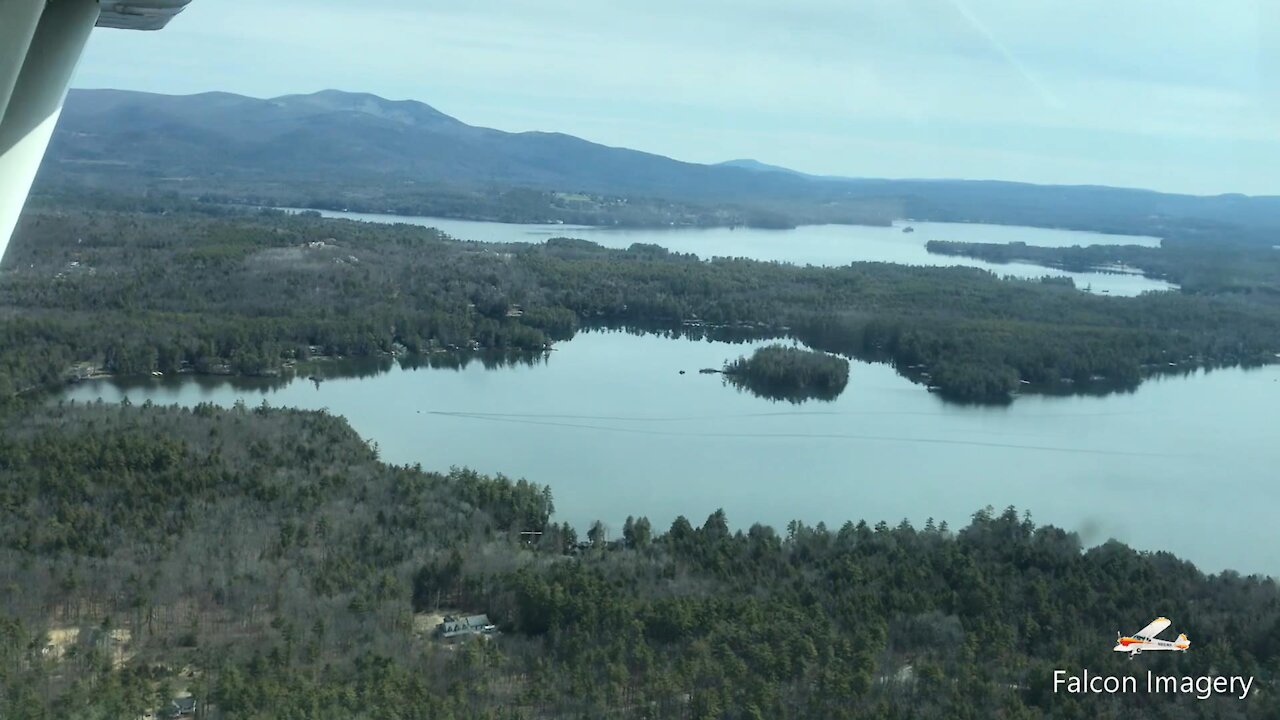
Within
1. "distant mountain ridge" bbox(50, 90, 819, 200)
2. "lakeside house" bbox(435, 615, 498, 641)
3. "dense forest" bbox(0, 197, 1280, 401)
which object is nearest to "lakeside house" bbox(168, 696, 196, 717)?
"lakeside house" bbox(435, 615, 498, 641)

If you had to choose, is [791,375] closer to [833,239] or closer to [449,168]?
[833,239]

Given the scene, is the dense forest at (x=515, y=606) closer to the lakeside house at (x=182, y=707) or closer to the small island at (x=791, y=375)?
the lakeside house at (x=182, y=707)

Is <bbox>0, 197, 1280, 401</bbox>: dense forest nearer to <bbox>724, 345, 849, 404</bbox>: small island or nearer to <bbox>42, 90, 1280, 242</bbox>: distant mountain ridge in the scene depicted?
<bbox>724, 345, 849, 404</bbox>: small island

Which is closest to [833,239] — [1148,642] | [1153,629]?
[1153,629]

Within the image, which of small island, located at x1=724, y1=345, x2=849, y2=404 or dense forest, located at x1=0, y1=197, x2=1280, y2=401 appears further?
dense forest, located at x1=0, y1=197, x2=1280, y2=401

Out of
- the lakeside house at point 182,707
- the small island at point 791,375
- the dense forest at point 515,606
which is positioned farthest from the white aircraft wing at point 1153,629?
the small island at point 791,375

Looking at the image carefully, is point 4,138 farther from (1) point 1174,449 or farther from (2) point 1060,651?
(1) point 1174,449

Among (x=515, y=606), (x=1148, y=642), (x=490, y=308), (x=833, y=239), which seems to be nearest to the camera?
(x=1148, y=642)

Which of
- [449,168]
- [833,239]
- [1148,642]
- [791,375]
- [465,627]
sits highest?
[449,168]
